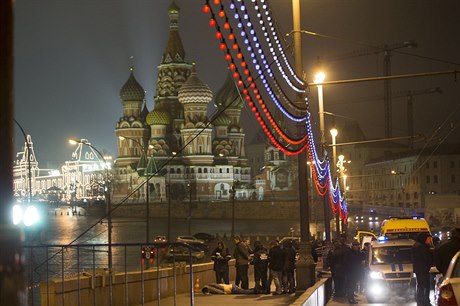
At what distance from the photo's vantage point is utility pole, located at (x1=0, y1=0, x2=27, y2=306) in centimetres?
275

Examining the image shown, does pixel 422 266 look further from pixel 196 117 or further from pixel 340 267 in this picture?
pixel 196 117

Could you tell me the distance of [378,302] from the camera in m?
19.2

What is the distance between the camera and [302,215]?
20.1 meters

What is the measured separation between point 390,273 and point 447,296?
403 inches

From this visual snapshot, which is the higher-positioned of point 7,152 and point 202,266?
point 7,152

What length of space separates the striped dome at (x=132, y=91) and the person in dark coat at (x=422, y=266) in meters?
148

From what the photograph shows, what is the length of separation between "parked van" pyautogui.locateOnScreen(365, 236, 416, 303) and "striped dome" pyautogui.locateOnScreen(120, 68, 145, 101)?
474 ft

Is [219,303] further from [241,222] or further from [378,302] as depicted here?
[241,222]

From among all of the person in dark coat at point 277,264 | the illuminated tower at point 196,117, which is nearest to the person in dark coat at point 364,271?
the person in dark coat at point 277,264

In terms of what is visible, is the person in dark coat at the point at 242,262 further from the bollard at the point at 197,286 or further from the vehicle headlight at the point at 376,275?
the vehicle headlight at the point at 376,275

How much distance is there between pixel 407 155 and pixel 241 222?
30.7 m

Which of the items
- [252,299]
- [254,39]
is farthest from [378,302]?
[254,39]

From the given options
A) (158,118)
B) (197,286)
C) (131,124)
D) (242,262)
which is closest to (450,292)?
(242,262)

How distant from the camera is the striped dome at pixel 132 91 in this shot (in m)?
162
